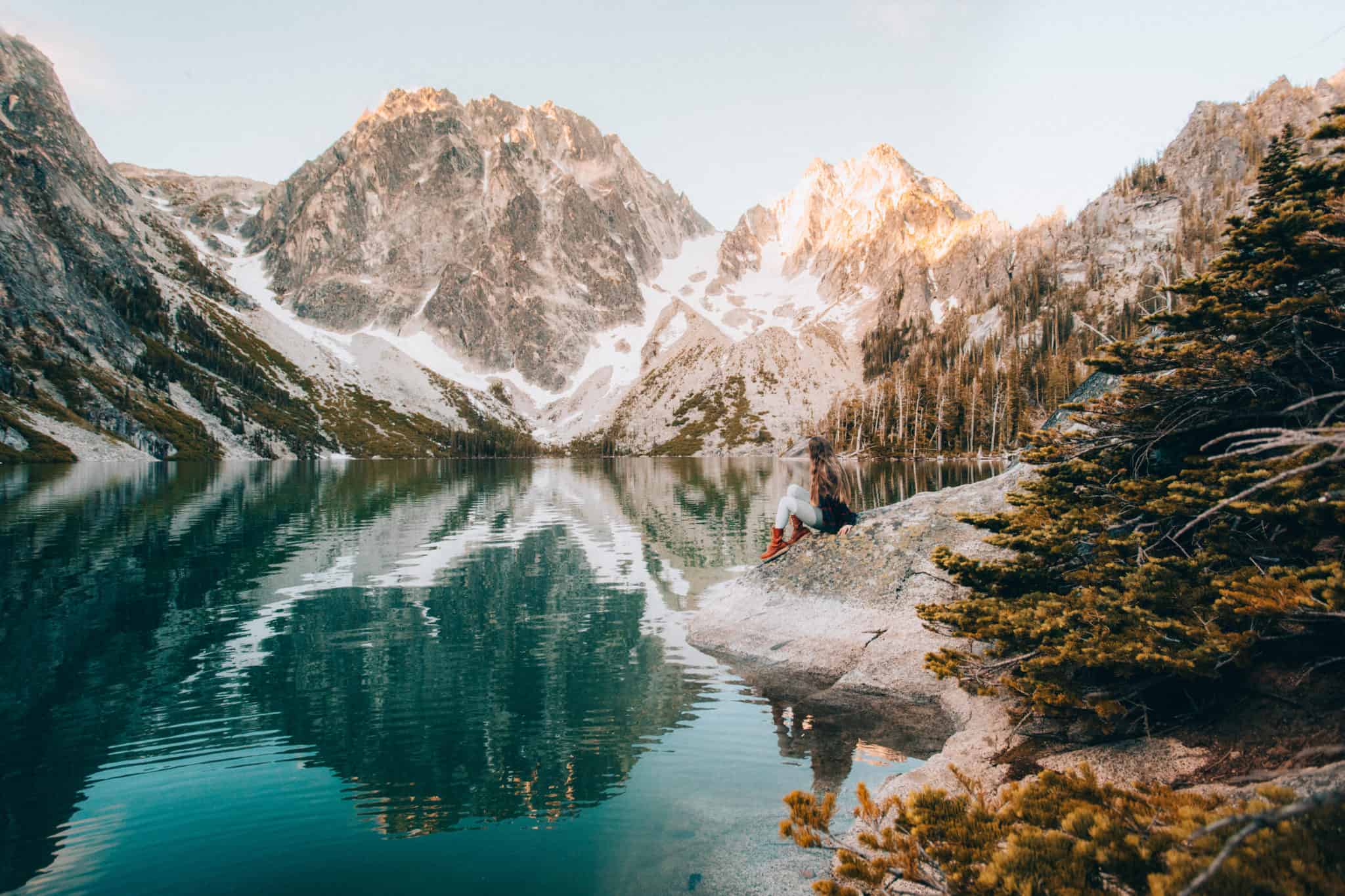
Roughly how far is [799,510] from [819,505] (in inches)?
24.7

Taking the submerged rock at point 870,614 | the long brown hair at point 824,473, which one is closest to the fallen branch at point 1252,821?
the submerged rock at point 870,614

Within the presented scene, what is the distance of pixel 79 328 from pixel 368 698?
222754 millimetres

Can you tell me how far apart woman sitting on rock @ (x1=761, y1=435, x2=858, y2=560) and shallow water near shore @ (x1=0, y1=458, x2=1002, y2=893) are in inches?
187

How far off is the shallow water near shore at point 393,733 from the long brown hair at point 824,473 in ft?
19.6

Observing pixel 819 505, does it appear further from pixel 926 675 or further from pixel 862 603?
pixel 926 675

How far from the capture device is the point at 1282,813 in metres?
3.30

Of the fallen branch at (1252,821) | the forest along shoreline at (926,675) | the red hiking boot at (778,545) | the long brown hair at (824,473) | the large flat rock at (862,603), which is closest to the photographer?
the fallen branch at (1252,821)

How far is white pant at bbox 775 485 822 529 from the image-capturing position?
64.2 ft

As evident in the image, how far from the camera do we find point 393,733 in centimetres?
1298

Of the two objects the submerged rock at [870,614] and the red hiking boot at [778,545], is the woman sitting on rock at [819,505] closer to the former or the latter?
the red hiking boot at [778,545]

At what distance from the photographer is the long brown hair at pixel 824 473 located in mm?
18750

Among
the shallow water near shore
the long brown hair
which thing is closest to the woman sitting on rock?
the long brown hair

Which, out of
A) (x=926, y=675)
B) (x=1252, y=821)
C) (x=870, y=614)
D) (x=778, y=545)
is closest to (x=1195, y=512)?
(x=926, y=675)

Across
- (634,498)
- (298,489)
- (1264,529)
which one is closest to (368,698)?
(1264,529)
